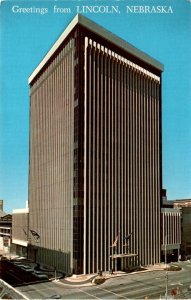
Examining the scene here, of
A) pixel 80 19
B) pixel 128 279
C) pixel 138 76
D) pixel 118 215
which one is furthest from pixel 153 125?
pixel 128 279

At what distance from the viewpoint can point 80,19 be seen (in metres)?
85.6

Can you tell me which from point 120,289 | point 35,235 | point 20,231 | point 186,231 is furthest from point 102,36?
point 186,231

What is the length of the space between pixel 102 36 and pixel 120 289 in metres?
59.1

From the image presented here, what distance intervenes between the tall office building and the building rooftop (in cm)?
24

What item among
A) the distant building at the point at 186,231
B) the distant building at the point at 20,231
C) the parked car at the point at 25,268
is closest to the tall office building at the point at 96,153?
the parked car at the point at 25,268

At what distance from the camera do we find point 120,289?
67000 mm

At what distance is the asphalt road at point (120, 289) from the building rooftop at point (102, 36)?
2270 inches

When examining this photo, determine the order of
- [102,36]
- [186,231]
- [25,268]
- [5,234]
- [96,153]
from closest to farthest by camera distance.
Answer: [96,153]
[102,36]
[25,268]
[186,231]
[5,234]

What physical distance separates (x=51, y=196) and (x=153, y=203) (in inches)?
1096

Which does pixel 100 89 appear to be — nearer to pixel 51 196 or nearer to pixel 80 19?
pixel 80 19

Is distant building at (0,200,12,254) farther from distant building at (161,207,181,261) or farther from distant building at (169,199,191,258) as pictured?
distant building at (169,199,191,258)

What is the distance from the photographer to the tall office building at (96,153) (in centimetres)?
8325

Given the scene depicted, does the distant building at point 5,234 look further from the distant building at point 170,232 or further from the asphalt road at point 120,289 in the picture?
the asphalt road at point 120,289

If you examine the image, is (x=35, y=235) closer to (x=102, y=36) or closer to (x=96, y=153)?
(x=96, y=153)
